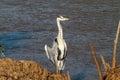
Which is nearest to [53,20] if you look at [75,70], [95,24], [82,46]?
[95,24]

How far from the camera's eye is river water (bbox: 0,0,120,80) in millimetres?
13461

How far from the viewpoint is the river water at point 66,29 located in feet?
44.2

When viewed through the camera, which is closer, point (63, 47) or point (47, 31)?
point (63, 47)

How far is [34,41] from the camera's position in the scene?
51.5 ft

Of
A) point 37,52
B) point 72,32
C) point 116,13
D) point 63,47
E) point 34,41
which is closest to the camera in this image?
point 63,47

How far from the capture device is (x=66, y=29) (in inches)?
691

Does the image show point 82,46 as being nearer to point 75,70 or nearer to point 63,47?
point 75,70

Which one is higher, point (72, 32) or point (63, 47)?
point (63, 47)

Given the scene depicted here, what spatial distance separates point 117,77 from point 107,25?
11.2 m

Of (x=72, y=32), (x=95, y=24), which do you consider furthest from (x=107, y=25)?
(x=72, y=32)

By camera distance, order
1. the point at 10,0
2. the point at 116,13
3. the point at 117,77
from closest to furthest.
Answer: the point at 117,77
the point at 116,13
the point at 10,0

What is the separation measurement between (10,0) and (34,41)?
29.5ft

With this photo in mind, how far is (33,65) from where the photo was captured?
7621mm

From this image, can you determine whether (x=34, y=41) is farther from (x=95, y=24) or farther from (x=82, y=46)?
(x=95, y=24)
